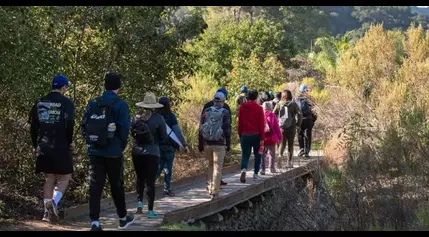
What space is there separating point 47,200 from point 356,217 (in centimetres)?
440

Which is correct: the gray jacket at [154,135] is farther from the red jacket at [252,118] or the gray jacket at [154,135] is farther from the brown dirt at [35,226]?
the red jacket at [252,118]

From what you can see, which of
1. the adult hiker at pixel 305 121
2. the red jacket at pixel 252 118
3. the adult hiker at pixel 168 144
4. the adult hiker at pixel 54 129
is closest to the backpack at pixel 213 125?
the adult hiker at pixel 168 144

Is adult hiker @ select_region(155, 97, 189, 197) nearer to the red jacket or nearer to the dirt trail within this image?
the red jacket

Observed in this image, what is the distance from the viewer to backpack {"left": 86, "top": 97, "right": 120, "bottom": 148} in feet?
25.8

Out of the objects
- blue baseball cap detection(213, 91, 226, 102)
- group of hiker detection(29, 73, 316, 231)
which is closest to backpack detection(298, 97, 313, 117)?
group of hiker detection(29, 73, 316, 231)

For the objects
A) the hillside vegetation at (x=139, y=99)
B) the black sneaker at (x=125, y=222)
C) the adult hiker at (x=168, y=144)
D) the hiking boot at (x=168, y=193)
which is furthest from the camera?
the hiking boot at (x=168, y=193)

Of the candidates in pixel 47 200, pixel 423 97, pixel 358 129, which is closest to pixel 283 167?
pixel 358 129

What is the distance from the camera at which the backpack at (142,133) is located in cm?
Answer: 907

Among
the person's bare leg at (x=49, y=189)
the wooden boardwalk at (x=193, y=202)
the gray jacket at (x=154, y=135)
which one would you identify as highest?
the gray jacket at (x=154, y=135)

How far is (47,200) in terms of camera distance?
8.62 meters

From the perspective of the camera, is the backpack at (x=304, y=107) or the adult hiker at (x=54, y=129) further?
the backpack at (x=304, y=107)

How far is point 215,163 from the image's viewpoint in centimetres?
1045

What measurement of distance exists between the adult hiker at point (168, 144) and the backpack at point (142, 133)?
4.51ft

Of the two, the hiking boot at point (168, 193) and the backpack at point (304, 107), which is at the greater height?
the backpack at point (304, 107)
